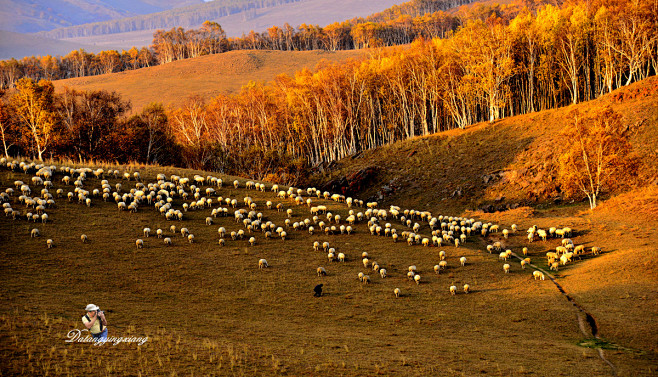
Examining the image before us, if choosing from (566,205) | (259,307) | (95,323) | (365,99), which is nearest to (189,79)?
(365,99)

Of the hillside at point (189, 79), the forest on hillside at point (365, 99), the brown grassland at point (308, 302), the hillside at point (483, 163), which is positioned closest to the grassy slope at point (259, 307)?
the brown grassland at point (308, 302)

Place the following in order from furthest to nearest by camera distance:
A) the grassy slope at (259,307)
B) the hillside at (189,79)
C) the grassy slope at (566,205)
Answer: the hillside at (189,79), the grassy slope at (566,205), the grassy slope at (259,307)

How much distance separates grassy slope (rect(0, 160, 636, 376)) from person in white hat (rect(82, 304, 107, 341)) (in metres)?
0.54

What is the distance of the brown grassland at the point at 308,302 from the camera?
1551 centimetres

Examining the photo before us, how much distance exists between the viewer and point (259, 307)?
22.7 metres

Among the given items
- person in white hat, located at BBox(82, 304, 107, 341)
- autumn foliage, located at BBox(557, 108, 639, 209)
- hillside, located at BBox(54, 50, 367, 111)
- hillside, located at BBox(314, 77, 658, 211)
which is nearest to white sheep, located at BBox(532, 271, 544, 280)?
A: autumn foliage, located at BBox(557, 108, 639, 209)

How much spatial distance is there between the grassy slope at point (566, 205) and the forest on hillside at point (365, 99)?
6.82m

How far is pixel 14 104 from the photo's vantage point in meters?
63.7

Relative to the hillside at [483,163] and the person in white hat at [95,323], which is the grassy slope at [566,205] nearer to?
the hillside at [483,163]

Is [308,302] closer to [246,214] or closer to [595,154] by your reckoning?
[246,214]

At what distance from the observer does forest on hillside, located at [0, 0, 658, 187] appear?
224 ft

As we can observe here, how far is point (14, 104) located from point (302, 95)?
48.7 metres

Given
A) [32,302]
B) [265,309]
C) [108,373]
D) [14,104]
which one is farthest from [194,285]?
[14,104]

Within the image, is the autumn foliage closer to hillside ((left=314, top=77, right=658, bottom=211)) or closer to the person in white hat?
hillside ((left=314, top=77, right=658, bottom=211))
